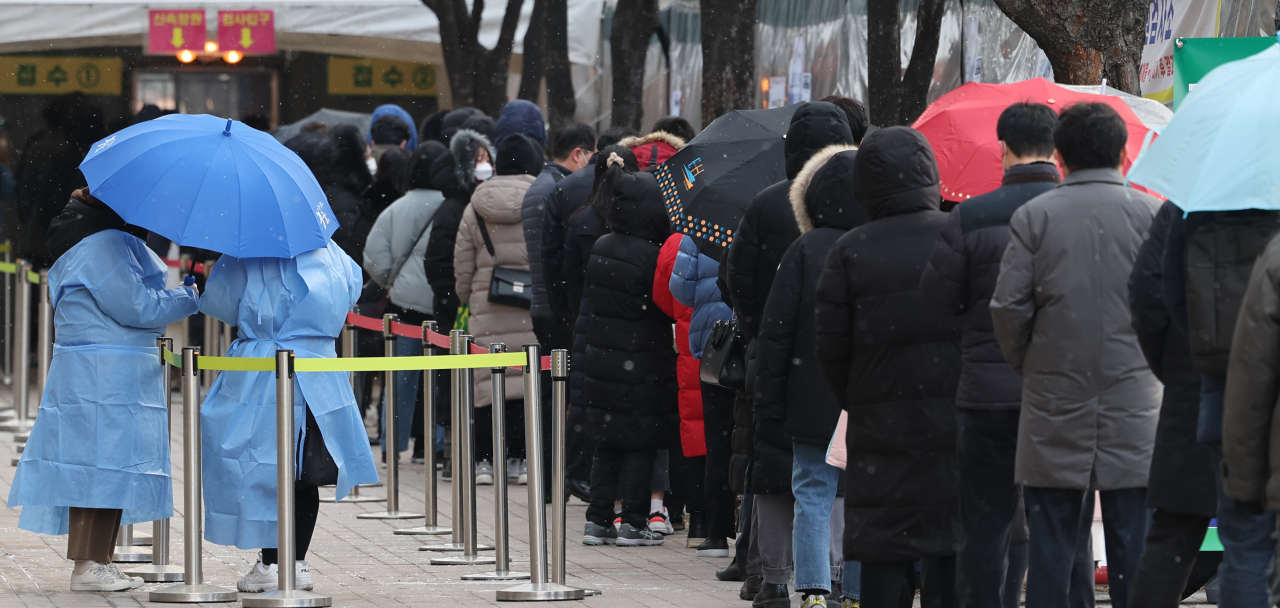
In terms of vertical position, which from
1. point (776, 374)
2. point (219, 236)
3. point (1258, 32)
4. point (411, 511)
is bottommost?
point (411, 511)

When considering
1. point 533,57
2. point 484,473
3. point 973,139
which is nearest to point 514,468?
point 484,473

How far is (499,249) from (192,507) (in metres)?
3.59

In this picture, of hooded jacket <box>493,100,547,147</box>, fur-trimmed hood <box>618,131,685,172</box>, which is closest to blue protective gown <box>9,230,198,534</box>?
fur-trimmed hood <box>618,131,685,172</box>

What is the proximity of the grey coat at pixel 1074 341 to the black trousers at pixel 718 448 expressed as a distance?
238 centimetres

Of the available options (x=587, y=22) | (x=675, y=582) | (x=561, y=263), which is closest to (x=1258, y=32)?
(x=561, y=263)

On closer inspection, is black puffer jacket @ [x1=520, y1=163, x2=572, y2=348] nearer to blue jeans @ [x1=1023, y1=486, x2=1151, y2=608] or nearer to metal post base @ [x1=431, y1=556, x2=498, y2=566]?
metal post base @ [x1=431, y1=556, x2=498, y2=566]

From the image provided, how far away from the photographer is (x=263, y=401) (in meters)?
6.63

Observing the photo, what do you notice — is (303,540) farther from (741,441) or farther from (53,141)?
(53,141)

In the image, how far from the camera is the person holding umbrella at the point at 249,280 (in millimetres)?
6520

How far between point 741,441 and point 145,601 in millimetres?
2544

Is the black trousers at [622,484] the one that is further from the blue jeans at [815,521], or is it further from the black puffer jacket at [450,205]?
the black puffer jacket at [450,205]

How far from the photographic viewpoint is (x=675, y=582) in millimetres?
7500

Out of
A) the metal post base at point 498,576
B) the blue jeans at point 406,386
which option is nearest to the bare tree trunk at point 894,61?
the blue jeans at point 406,386

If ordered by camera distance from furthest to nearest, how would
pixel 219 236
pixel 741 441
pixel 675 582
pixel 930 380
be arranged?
pixel 675 582
pixel 741 441
pixel 219 236
pixel 930 380
